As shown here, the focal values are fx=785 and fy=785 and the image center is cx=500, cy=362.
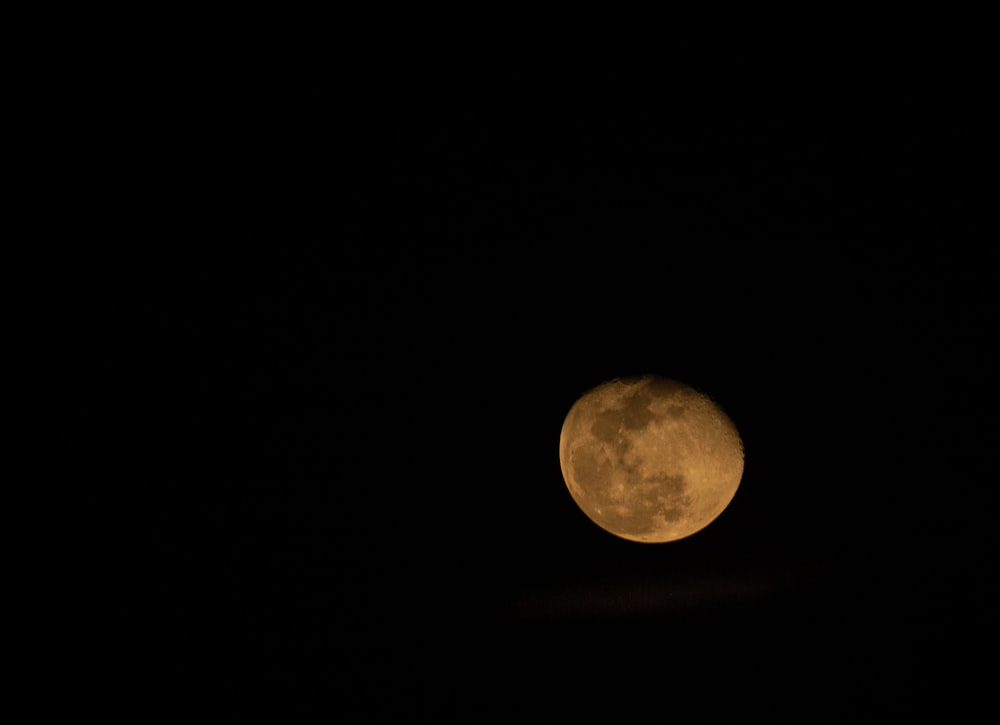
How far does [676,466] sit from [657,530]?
342 mm

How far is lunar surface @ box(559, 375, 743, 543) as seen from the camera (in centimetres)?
331

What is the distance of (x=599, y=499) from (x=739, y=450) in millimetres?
690

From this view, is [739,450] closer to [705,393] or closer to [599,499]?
[705,393]

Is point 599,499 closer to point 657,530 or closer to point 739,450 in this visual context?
point 657,530

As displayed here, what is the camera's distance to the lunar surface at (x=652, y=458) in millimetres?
3307

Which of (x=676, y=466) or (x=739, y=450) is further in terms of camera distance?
(x=739, y=450)

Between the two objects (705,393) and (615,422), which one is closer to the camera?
(615,422)

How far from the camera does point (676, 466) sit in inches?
129

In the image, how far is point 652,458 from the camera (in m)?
3.29

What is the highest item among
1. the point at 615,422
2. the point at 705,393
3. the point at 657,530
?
the point at 705,393

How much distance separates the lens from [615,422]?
3.40 m

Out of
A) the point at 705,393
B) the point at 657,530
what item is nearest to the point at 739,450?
the point at 705,393

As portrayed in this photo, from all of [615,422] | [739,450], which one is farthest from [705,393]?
[615,422]

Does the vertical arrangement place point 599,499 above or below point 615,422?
below
